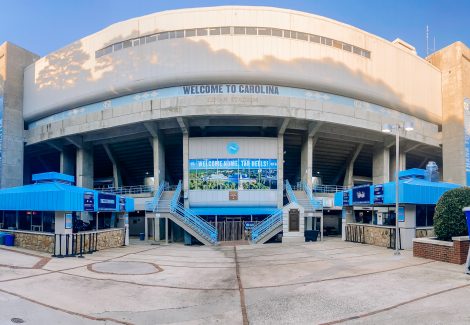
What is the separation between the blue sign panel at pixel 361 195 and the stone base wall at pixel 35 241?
21324 millimetres

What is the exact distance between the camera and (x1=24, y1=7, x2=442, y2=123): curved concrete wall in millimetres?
37656

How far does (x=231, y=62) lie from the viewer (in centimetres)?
3731

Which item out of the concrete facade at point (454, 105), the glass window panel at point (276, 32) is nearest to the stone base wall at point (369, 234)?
the glass window panel at point (276, 32)

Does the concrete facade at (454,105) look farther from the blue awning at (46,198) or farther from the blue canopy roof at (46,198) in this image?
the blue awning at (46,198)

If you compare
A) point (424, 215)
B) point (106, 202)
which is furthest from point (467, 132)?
point (106, 202)

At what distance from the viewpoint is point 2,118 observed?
46781 mm

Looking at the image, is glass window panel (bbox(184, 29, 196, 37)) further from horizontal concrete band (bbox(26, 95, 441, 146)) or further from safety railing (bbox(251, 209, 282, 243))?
safety railing (bbox(251, 209, 282, 243))

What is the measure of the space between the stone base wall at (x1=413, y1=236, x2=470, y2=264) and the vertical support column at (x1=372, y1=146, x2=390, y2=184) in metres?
28.1

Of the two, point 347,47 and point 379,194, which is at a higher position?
point 347,47

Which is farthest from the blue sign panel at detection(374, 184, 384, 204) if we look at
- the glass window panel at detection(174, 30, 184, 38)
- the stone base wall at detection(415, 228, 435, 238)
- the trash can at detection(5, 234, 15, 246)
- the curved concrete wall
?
the glass window panel at detection(174, 30, 184, 38)

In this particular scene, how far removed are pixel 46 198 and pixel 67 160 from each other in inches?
1190

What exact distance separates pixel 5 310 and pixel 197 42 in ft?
110

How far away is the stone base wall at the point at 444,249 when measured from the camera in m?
14.4

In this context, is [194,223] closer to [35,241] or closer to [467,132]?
[35,241]
